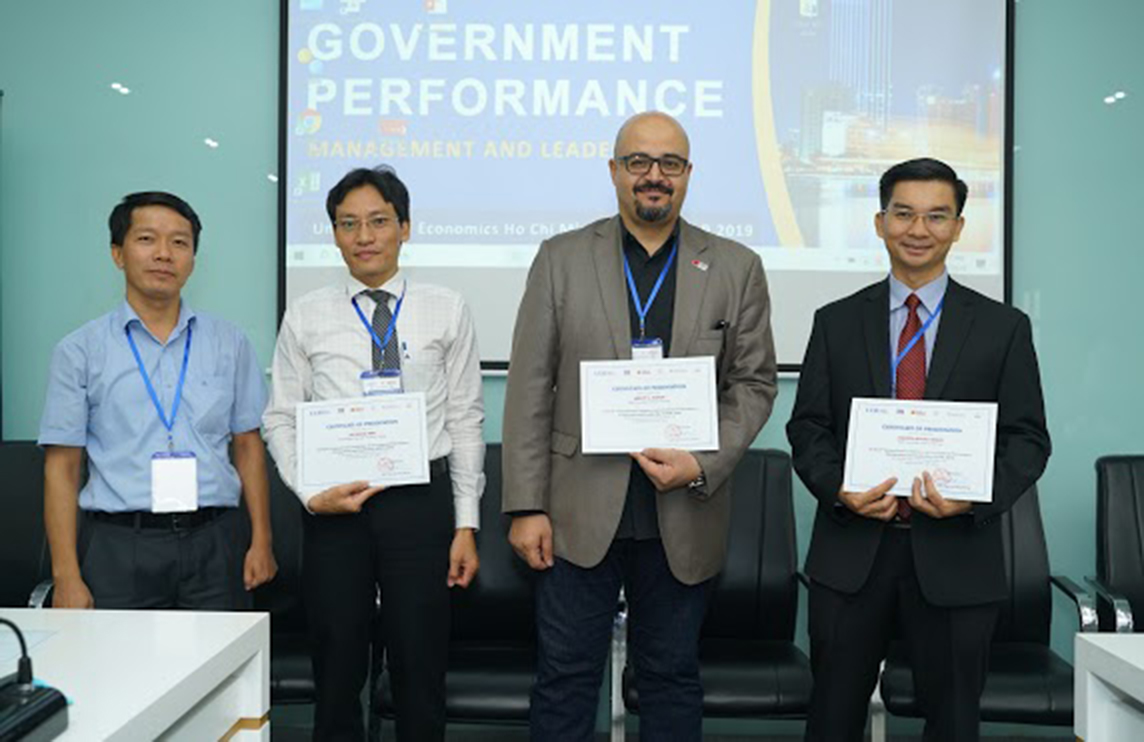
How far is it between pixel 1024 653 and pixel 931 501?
0.99 m

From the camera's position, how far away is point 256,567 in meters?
2.75

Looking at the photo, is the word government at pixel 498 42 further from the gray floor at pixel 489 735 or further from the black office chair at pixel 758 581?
the gray floor at pixel 489 735

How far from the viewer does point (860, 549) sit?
2352mm

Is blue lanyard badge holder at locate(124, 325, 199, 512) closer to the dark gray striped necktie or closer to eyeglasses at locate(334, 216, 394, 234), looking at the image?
the dark gray striped necktie

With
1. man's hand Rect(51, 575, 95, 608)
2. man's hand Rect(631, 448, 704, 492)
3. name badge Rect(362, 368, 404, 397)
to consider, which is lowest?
man's hand Rect(51, 575, 95, 608)

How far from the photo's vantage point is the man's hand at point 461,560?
257 cm

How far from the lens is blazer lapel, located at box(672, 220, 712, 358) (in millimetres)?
2457

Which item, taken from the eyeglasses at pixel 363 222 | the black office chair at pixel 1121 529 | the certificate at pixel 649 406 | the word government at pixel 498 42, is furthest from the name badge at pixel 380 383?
the black office chair at pixel 1121 529

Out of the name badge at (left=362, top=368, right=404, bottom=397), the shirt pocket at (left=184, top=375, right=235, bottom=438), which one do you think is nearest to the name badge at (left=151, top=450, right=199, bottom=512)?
the shirt pocket at (left=184, top=375, right=235, bottom=438)

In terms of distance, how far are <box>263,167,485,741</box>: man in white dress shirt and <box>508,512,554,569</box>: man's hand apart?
7.4 inches

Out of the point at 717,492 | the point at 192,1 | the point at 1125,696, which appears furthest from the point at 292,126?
the point at 1125,696

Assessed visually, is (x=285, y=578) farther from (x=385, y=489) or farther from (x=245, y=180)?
(x=245, y=180)

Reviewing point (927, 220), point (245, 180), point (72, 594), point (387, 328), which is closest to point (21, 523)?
point (72, 594)

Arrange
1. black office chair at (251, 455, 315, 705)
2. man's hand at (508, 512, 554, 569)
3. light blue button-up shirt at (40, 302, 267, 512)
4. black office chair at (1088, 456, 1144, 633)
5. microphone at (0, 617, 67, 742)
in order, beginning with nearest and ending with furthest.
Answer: microphone at (0, 617, 67, 742) → man's hand at (508, 512, 554, 569) → light blue button-up shirt at (40, 302, 267, 512) → black office chair at (1088, 456, 1144, 633) → black office chair at (251, 455, 315, 705)
